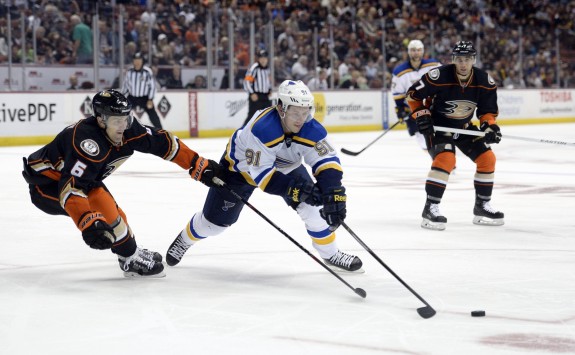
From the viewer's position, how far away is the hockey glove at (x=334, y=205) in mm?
4246

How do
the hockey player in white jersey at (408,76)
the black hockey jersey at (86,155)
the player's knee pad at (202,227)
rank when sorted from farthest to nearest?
1. the hockey player in white jersey at (408,76)
2. the player's knee pad at (202,227)
3. the black hockey jersey at (86,155)

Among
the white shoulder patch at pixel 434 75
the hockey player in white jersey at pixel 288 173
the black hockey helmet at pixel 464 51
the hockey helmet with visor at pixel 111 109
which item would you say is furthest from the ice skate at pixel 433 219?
the hockey helmet with visor at pixel 111 109

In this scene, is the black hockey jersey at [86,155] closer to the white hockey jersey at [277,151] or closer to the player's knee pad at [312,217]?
the white hockey jersey at [277,151]

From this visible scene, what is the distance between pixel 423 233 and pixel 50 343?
10.7 feet

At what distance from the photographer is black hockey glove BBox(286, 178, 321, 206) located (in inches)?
168

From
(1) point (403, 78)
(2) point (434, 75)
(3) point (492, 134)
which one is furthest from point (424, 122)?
(1) point (403, 78)

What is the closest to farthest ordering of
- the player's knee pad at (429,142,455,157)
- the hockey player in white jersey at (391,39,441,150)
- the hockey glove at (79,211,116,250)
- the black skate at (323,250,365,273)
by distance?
the hockey glove at (79,211,116,250) < the black skate at (323,250,365,273) < the player's knee pad at (429,142,455,157) < the hockey player in white jersey at (391,39,441,150)

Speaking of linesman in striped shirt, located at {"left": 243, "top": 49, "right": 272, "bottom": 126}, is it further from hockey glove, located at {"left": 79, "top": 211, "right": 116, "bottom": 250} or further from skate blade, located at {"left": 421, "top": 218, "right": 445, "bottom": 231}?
hockey glove, located at {"left": 79, "top": 211, "right": 116, "bottom": 250}

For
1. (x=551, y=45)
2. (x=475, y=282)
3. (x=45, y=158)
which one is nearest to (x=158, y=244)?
(x=45, y=158)

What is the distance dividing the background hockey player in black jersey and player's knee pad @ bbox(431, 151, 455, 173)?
245 centimetres

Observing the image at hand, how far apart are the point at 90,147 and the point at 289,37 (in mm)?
13173

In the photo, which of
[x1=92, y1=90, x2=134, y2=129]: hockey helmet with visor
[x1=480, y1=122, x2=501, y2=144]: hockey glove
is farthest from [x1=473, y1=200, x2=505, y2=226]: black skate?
[x1=92, y1=90, x2=134, y2=129]: hockey helmet with visor

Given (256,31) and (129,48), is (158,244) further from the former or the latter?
(256,31)

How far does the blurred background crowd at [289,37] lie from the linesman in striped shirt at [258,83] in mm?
963
